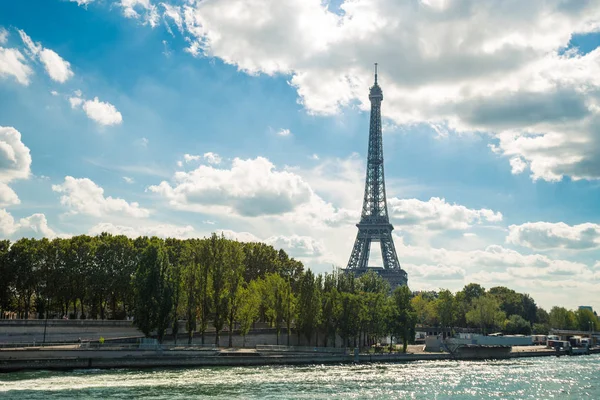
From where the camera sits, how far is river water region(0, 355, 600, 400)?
144 feet

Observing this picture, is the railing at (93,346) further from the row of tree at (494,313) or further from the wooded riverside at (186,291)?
the row of tree at (494,313)

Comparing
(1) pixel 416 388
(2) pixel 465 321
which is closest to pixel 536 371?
(1) pixel 416 388

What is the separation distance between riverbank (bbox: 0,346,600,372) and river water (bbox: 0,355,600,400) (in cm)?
262

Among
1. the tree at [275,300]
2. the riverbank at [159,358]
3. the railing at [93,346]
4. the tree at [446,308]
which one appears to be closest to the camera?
the riverbank at [159,358]

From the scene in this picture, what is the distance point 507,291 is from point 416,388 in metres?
143

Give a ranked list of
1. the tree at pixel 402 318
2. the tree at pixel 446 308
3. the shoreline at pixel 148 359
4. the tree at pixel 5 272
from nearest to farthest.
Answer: the shoreline at pixel 148 359 < the tree at pixel 5 272 < the tree at pixel 402 318 < the tree at pixel 446 308

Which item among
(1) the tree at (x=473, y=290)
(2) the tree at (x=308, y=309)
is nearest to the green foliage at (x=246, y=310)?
(2) the tree at (x=308, y=309)

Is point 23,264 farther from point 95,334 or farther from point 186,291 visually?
point 186,291

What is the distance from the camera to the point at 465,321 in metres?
159

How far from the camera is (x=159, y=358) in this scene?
63312 millimetres

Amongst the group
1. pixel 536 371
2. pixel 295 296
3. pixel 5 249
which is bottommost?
pixel 536 371

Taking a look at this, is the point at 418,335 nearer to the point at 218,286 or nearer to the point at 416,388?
the point at 218,286

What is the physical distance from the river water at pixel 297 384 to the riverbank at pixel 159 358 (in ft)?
8.60

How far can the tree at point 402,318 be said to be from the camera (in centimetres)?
9506
